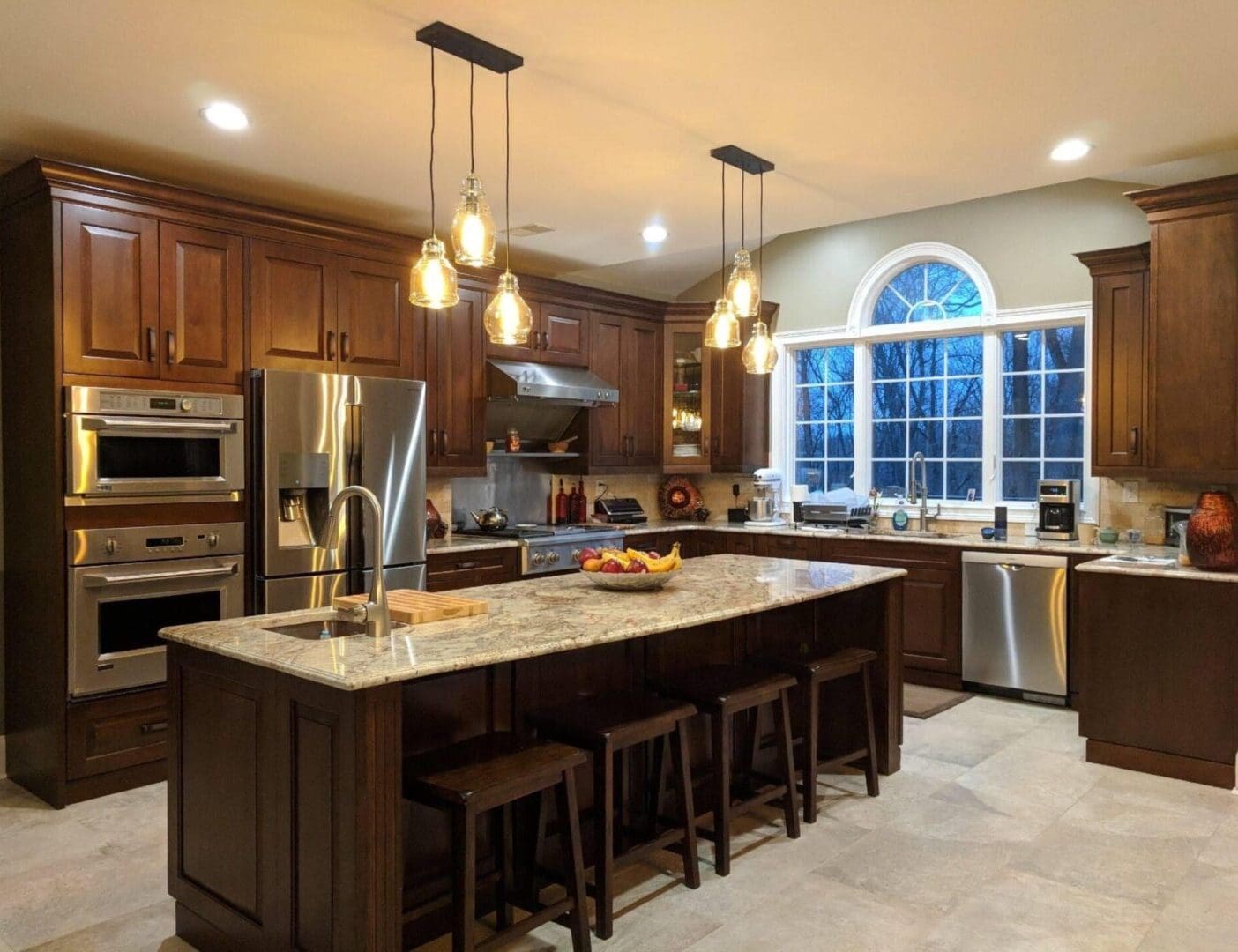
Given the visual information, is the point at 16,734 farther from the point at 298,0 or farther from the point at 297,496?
the point at 298,0

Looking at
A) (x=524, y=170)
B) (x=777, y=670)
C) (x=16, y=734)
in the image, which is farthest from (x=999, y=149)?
(x=16, y=734)

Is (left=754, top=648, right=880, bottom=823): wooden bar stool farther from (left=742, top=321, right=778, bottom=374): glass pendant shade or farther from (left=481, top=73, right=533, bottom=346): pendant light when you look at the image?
(left=481, top=73, right=533, bottom=346): pendant light

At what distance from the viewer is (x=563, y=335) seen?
19.0 ft

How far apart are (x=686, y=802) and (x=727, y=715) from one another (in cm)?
32

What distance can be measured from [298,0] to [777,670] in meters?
2.64

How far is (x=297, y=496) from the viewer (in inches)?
162

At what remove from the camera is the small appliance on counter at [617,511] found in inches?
243

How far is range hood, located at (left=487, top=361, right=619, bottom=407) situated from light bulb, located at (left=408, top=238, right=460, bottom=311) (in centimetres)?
252

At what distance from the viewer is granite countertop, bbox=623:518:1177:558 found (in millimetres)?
4648

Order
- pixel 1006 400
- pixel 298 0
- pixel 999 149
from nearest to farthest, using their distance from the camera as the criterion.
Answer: pixel 298 0, pixel 999 149, pixel 1006 400

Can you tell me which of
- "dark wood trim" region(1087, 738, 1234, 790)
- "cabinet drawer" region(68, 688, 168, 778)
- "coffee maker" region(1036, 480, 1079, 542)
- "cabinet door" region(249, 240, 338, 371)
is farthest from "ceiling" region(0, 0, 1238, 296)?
"dark wood trim" region(1087, 738, 1234, 790)

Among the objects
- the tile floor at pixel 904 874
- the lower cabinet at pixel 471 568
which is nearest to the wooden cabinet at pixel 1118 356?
the tile floor at pixel 904 874

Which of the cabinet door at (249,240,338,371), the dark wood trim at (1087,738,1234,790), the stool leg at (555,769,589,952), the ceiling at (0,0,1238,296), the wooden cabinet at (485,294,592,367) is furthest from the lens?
the wooden cabinet at (485,294,592,367)

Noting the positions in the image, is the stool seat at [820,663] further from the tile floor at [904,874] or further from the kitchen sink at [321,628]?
the kitchen sink at [321,628]
